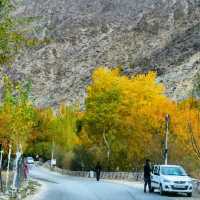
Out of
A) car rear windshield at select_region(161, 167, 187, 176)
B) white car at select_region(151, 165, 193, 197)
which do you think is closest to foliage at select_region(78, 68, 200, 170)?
car rear windshield at select_region(161, 167, 187, 176)

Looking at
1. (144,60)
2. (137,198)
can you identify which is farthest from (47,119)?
(137,198)

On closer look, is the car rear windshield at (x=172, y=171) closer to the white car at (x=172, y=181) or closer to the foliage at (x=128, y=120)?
the white car at (x=172, y=181)

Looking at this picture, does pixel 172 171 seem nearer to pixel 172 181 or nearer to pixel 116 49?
pixel 172 181

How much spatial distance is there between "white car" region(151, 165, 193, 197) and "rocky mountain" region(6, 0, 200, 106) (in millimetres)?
114863

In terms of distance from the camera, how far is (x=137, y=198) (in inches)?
1094

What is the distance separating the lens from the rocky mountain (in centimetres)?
16038

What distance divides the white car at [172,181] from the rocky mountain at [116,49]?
114863 millimetres

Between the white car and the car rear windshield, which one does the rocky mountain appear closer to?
the car rear windshield

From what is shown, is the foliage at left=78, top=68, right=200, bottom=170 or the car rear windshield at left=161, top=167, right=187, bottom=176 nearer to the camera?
the car rear windshield at left=161, top=167, right=187, bottom=176

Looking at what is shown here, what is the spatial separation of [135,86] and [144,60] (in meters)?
106

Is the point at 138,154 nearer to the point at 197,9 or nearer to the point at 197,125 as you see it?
the point at 197,125

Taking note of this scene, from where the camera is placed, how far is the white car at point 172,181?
30234 mm

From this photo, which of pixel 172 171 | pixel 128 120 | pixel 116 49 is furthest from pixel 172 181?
pixel 116 49

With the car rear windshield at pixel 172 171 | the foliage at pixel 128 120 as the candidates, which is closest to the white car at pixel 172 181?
the car rear windshield at pixel 172 171
